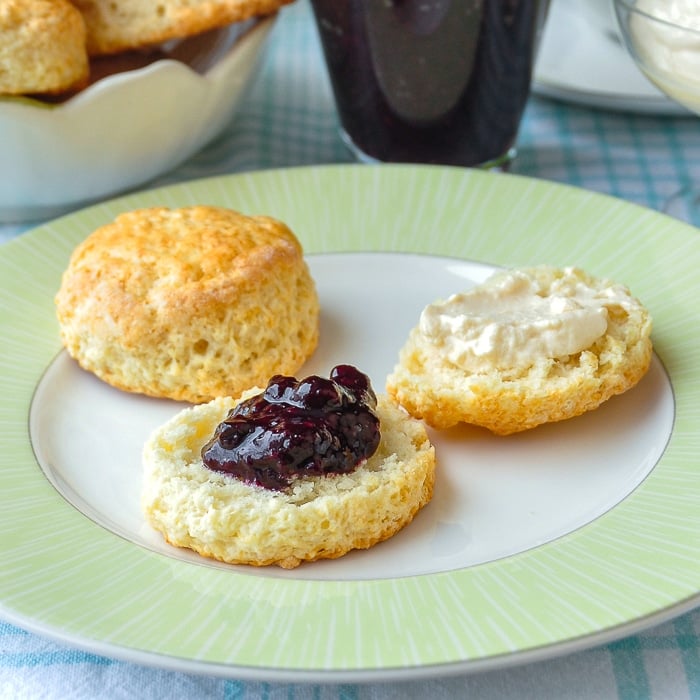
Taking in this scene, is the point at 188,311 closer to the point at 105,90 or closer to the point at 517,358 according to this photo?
the point at 517,358

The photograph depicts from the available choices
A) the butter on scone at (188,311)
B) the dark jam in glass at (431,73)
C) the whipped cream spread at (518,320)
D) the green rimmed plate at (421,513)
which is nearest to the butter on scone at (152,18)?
the dark jam in glass at (431,73)

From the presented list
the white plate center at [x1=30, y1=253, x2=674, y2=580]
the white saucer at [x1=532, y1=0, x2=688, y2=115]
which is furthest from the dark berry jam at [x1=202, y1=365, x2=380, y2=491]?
the white saucer at [x1=532, y1=0, x2=688, y2=115]

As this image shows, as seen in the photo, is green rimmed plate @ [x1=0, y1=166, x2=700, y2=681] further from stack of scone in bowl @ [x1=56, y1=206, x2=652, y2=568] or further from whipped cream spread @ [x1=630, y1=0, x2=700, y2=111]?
whipped cream spread @ [x1=630, y1=0, x2=700, y2=111]

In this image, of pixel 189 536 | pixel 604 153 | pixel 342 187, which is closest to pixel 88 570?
pixel 189 536

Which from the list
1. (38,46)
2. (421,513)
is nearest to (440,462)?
(421,513)

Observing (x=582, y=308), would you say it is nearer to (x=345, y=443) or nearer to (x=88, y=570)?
(x=345, y=443)
